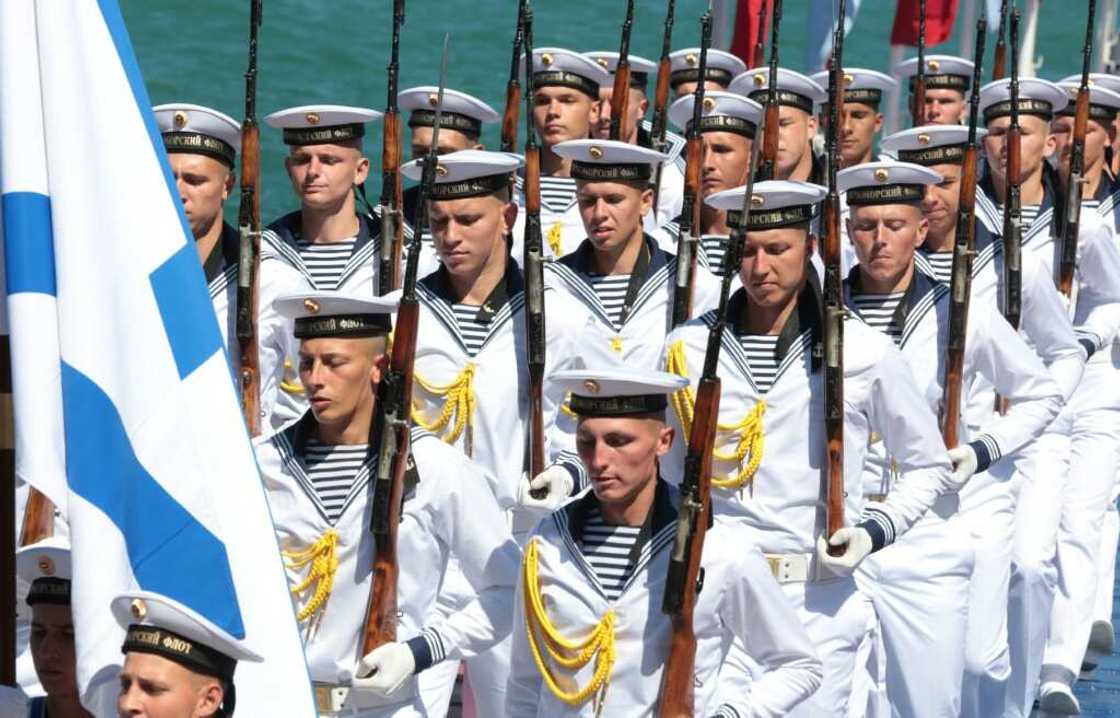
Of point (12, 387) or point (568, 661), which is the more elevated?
point (12, 387)

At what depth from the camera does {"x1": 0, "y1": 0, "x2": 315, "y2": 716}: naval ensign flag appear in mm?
5406

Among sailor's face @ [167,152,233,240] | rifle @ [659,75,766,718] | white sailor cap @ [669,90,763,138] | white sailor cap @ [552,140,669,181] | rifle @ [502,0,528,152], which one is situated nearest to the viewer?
rifle @ [659,75,766,718]

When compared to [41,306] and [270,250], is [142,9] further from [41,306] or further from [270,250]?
[41,306]

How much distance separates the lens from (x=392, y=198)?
9.77m

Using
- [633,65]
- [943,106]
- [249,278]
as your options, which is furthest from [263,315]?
[943,106]

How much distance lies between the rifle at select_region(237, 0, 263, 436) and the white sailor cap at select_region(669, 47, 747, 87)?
3158mm

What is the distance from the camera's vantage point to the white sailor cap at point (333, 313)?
7.02 metres

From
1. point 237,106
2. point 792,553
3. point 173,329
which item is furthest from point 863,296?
point 237,106

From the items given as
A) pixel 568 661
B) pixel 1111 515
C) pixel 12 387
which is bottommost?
pixel 1111 515

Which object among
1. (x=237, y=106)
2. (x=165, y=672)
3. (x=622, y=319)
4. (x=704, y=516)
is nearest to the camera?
(x=165, y=672)

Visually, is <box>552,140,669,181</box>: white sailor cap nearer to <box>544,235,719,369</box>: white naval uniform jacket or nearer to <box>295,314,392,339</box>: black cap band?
<box>544,235,719,369</box>: white naval uniform jacket

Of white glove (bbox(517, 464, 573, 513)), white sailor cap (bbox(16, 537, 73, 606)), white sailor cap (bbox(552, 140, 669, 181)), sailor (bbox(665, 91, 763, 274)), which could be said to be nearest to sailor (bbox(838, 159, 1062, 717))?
white sailor cap (bbox(552, 140, 669, 181))

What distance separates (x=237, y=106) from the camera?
19.5 m

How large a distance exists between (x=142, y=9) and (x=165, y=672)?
15.6 meters
